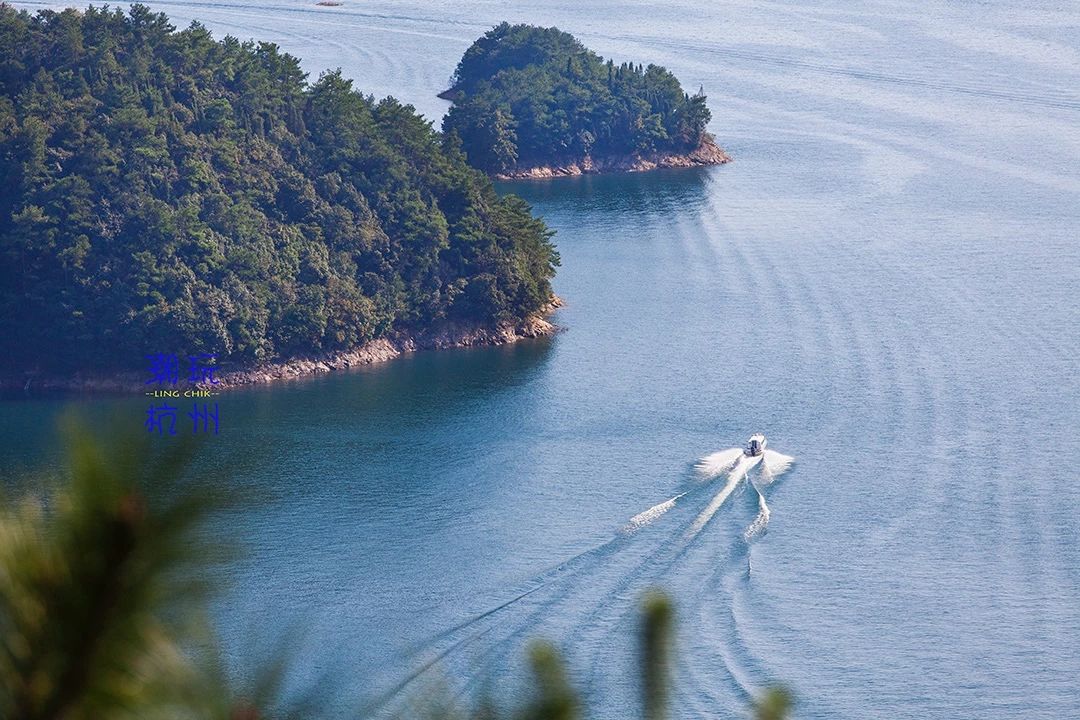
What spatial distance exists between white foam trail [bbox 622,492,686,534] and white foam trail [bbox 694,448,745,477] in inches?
79.8

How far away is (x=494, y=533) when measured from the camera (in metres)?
31.8

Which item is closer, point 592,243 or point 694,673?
point 694,673

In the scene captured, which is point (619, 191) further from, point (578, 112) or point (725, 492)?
point (725, 492)

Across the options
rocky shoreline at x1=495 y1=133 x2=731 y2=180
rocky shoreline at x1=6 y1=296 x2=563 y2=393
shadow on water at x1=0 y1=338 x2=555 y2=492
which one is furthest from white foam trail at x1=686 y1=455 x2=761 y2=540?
rocky shoreline at x1=495 y1=133 x2=731 y2=180

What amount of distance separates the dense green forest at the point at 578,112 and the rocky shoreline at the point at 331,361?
71.3ft

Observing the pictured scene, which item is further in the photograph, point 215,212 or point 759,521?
point 215,212

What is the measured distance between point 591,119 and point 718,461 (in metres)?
40.8

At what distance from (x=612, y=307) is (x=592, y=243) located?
9.00 meters

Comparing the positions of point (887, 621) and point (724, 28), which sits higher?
point (724, 28)

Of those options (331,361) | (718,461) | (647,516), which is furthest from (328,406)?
(647,516)

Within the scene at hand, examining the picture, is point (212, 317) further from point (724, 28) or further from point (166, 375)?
point (724, 28)

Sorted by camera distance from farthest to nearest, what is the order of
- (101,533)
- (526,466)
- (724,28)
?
(724,28)
(526,466)
(101,533)

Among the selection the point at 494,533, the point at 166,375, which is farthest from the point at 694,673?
the point at 166,375

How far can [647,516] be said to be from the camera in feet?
105
